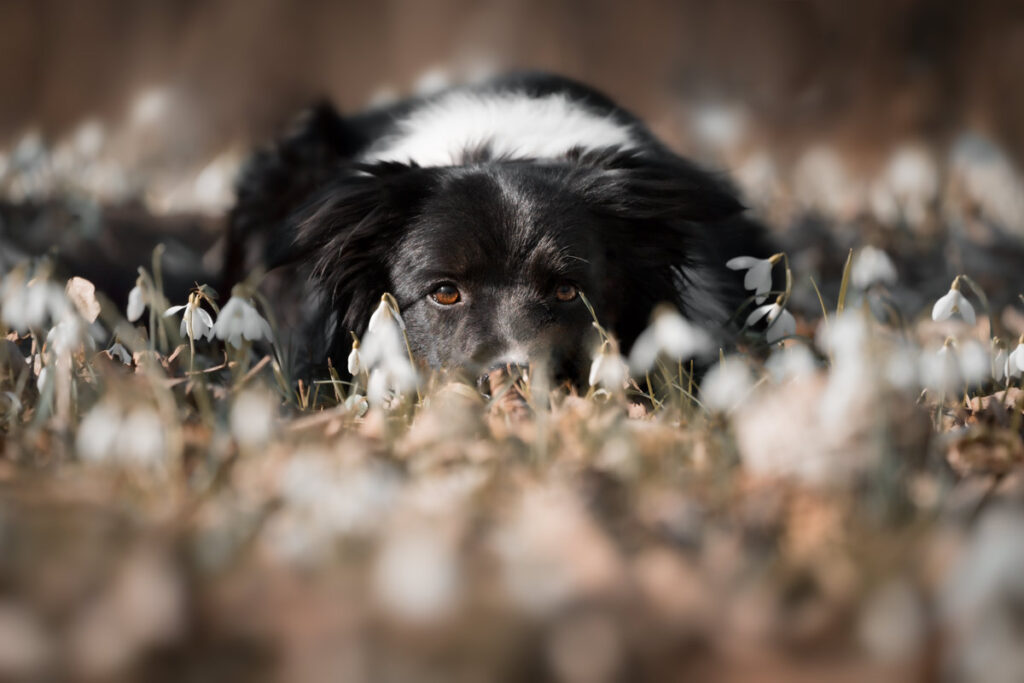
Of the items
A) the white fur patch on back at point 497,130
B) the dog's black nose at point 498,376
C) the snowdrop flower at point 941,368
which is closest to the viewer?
the snowdrop flower at point 941,368

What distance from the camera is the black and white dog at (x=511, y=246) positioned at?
2.88 m

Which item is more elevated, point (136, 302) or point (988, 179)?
point (988, 179)

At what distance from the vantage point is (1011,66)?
543cm

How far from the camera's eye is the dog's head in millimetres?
2852

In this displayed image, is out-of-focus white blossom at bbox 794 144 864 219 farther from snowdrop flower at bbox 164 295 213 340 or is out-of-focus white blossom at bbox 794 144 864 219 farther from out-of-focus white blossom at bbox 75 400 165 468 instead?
out-of-focus white blossom at bbox 75 400 165 468

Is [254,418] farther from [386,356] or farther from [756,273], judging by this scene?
[756,273]

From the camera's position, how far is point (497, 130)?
3.76 metres

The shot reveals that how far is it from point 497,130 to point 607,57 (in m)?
2.30

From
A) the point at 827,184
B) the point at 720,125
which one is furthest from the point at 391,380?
the point at 827,184

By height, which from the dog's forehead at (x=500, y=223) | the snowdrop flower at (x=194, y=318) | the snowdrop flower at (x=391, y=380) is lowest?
the snowdrop flower at (x=391, y=380)

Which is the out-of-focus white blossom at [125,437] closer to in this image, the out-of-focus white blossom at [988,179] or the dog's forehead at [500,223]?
the dog's forehead at [500,223]

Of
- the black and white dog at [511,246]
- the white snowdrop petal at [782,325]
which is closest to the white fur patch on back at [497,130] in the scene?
the black and white dog at [511,246]

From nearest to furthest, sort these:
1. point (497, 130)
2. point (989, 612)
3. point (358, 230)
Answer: point (989, 612), point (358, 230), point (497, 130)

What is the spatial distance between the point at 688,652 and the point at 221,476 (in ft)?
3.21
